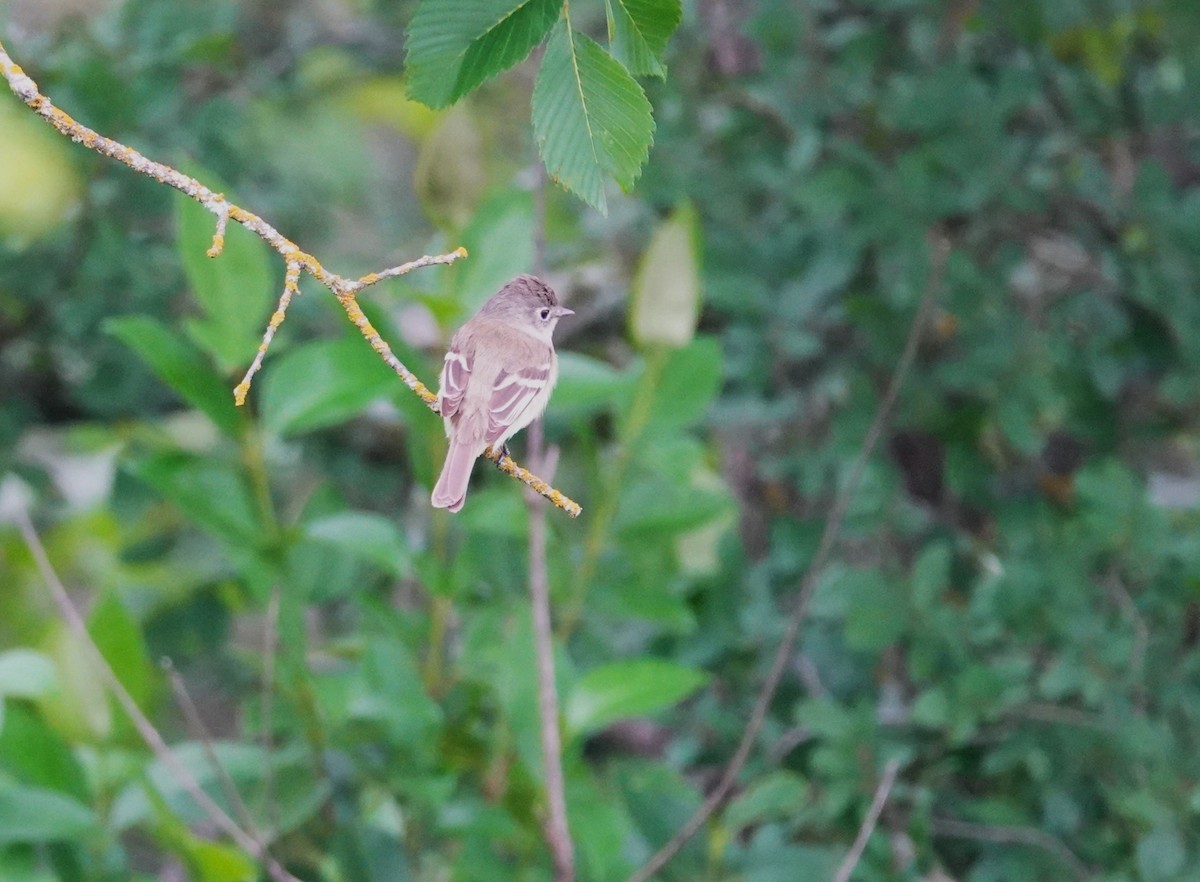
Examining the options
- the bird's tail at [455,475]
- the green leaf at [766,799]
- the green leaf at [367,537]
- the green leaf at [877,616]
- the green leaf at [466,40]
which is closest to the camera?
the green leaf at [466,40]

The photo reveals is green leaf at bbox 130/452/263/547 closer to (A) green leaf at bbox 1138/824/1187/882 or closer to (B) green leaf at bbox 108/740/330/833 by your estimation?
(B) green leaf at bbox 108/740/330/833

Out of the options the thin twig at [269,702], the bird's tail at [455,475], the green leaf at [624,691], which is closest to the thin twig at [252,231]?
the bird's tail at [455,475]

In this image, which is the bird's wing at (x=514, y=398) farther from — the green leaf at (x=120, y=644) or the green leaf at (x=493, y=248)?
the green leaf at (x=120, y=644)

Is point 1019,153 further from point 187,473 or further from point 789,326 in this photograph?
point 187,473

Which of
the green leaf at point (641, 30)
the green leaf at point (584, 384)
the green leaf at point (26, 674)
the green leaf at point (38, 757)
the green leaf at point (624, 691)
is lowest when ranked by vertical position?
the green leaf at point (624, 691)

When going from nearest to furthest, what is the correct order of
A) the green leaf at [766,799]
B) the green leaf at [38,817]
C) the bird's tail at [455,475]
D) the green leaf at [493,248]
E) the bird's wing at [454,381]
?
1. the bird's tail at [455,475]
2. the green leaf at [38,817]
3. the bird's wing at [454,381]
4. the green leaf at [766,799]
5. the green leaf at [493,248]
